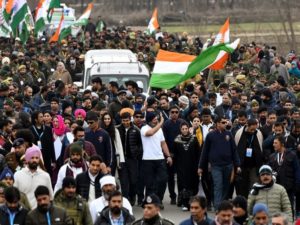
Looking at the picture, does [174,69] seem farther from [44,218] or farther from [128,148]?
[44,218]

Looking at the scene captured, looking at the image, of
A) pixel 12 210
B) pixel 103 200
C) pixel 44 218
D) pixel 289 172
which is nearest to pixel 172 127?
pixel 289 172

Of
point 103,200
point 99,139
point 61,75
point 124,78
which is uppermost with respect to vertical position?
point 103,200

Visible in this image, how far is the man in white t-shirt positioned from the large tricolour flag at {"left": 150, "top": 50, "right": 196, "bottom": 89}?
3666 millimetres

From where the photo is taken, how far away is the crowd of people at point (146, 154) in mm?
14883

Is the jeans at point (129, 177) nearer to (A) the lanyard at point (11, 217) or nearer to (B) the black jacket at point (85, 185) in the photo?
(B) the black jacket at point (85, 185)

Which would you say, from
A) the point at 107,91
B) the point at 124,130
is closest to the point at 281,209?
the point at 124,130

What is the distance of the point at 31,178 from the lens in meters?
16.7

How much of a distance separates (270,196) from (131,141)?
439cm

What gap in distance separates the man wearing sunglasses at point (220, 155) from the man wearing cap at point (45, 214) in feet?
18.6

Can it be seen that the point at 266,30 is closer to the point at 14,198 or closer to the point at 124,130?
the point at 124,130

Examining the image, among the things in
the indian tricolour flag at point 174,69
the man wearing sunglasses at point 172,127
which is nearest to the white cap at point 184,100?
the indian tricolour flag at point 174,69

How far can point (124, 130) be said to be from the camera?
2073 cm

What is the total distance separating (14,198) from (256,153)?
6348 mm

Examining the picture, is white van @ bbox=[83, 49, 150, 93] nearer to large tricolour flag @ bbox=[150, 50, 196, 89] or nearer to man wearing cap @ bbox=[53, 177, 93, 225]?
large tricolour flag @ bbox=[150, 50, 196, 89]
